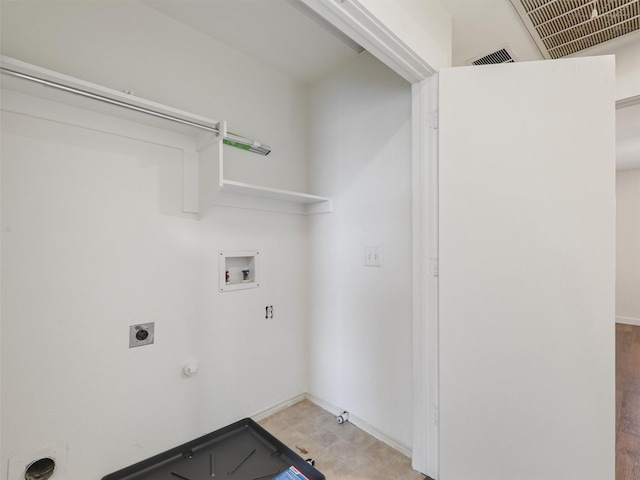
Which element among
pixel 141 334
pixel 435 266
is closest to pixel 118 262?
pixel 141 334

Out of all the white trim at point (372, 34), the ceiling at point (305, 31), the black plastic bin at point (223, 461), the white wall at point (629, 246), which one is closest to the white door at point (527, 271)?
the white trim at point (372, 34)

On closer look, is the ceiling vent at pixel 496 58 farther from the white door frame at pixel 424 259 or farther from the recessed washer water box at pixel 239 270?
the recessed washer water box at pixel 239 270

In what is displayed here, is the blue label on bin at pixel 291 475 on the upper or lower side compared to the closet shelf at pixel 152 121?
lower

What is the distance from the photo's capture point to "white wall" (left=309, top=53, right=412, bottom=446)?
67.8 inches

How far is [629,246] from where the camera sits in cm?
461

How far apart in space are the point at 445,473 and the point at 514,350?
A: 2.25 feet

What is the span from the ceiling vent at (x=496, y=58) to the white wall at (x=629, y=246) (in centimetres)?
452

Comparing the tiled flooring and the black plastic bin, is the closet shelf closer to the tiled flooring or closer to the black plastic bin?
the black plastic bin

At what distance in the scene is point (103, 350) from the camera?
1392 millimetres

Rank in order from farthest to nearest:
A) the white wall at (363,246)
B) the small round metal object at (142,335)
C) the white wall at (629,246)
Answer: the white wall at (629,246)
the white wall at (363,246)
the small round metal object at (142,335)

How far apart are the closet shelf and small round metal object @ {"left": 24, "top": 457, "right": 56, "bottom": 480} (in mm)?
1224

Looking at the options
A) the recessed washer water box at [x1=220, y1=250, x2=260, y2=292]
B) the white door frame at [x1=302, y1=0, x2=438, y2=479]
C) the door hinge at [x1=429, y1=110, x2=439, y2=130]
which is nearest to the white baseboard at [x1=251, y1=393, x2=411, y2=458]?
the white door frame at [x1=302, y1=0, x2=438, y2=479]

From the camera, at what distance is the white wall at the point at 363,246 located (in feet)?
5.65

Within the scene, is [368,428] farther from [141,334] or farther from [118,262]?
[118,262]
